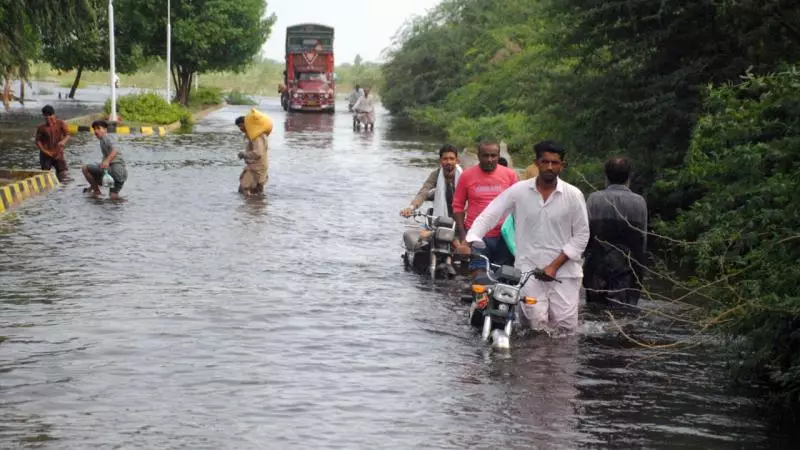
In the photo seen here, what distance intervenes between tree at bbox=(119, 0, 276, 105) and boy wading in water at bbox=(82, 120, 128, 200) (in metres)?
44.6

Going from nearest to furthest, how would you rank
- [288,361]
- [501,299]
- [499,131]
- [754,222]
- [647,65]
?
[501,299] < [288,361] < [754,222] < [647,65] < [499,131]

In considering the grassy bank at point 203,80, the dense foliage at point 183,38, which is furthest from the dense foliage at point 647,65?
the grassy bank at point 203,80

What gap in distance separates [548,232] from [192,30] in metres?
58.5

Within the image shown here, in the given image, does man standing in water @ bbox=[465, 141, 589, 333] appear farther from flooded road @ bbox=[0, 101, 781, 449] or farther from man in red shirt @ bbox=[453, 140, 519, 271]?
man in red shirt @ bbox=[453, 140, 519, 271]

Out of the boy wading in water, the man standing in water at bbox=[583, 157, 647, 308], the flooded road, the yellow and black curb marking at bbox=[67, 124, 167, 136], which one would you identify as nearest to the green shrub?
the yellow and black curb marking at bbox=[67, 124, 167, 136]

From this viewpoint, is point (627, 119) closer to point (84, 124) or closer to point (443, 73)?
point (84, 124)

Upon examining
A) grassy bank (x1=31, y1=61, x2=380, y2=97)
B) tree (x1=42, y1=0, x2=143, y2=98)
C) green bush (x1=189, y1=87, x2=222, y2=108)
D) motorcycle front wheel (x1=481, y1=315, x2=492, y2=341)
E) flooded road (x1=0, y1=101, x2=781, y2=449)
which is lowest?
grassy bank (x1=31, y1=61, x2=380, y2=97)

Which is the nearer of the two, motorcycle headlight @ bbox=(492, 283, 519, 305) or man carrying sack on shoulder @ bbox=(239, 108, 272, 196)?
motorcycle headlight @ bbox=(492, 283, 519, 305)

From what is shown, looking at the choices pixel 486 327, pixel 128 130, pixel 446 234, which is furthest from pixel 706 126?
pixel 128 130

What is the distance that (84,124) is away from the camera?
43.4 meters

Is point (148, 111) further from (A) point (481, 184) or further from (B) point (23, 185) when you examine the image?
(A) point (481, 184)

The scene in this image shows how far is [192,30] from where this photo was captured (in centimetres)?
6656

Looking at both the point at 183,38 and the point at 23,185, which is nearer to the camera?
the point at 23,185

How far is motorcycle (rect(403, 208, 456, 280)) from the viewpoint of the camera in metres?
13.0
